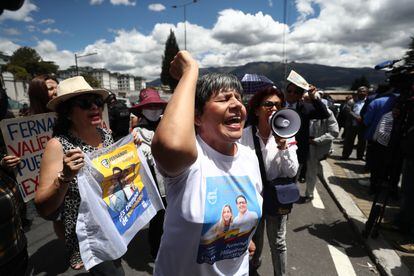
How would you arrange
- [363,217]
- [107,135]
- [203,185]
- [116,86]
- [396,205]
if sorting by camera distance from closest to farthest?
[203,185] → [107,135] → [363,217] → [396,205] → [116,86]

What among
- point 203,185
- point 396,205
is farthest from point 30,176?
point 396,205

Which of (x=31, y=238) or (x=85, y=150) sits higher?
(x=85, y=150)

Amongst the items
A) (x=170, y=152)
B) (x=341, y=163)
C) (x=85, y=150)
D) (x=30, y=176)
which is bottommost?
(x=341, y=163)

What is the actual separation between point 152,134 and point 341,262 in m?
2.73

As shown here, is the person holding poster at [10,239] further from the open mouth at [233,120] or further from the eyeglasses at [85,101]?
the open mouth at [233,120]

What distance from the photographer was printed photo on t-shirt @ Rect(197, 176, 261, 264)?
1245 mm

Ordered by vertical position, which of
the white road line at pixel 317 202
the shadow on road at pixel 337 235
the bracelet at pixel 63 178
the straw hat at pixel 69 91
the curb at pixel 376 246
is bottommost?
the white road line at pixel 317 202

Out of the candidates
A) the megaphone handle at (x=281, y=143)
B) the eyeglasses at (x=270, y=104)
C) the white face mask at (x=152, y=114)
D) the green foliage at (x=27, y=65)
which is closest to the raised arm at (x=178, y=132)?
the megaphone handle at (x=281, y=143)

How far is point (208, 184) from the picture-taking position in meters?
1.26

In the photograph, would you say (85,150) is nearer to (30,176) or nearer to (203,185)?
(30,176)

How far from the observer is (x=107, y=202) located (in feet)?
6.28

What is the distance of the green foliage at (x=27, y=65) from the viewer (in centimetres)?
5653

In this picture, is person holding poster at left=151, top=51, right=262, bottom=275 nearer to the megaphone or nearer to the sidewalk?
the megaphone

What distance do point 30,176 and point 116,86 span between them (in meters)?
136
